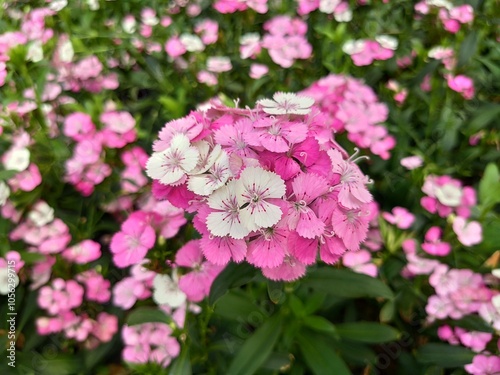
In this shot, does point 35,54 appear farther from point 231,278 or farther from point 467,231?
point 467,231

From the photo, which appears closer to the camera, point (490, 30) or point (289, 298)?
point (289, 298)

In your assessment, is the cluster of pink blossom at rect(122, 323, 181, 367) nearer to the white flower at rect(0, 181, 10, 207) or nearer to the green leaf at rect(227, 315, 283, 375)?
the green leaf at rect(227, 315, 283, 375)

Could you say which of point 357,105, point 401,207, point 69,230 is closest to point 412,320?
point 401,207

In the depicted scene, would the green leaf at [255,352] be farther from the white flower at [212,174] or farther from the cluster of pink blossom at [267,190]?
the white flower at [212,174]

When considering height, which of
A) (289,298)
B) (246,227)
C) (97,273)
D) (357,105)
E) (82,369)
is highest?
(246,227)

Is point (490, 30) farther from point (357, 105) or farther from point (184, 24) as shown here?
point (184, 24)

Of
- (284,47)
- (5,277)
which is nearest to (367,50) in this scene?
(284,47)

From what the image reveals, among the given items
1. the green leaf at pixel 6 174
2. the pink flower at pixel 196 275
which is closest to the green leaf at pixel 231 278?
the pink flower at pixel 196 275

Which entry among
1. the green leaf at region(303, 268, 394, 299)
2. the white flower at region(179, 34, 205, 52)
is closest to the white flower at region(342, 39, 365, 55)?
the white flower at region(179, 34, 205, 52)
